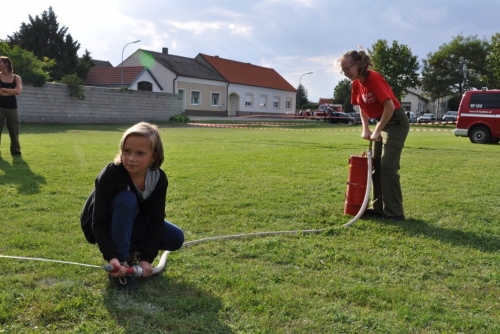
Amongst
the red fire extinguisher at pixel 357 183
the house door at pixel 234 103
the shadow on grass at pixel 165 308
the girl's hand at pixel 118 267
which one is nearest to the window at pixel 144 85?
the house door at pixel 234 103

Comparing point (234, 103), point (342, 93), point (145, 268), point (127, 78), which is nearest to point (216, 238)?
point (145, 268)

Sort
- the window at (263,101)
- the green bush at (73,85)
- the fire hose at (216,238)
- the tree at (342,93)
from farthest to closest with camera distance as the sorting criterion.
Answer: the tree at (342,93)
the window at (263,101)
the green bush at (73,85)
the fire hose at (216,238)

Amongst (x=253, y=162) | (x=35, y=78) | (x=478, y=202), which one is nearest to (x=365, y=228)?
(x=478, y=202)

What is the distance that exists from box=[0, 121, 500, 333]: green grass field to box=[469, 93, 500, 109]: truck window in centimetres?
1243

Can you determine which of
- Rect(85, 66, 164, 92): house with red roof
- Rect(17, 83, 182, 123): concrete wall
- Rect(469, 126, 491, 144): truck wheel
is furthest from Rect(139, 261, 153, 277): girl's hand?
Rect(85, 66, 164, 92): house with red roof

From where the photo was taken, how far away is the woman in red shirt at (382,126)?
452 cm

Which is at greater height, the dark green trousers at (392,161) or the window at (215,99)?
the window at (215,99)

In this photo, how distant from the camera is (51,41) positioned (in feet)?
141

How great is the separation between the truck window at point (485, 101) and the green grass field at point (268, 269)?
12428 millimetres

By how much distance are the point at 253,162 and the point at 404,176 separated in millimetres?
2808

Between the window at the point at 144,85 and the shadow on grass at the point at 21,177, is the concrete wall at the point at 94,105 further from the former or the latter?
the shadow on grass at the point at 21,177

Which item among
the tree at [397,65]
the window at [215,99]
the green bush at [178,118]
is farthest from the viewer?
the tree at [397,65]

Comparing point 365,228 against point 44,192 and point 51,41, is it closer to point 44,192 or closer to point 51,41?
point 44,192

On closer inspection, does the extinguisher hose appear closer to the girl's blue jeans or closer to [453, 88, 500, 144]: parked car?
the girl's blue jeans
